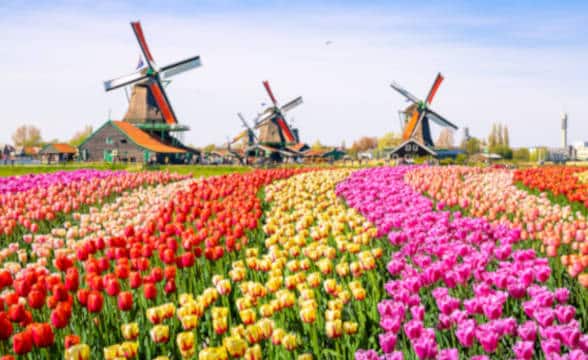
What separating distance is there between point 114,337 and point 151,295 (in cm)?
38

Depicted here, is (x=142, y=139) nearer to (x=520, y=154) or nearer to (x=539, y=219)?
(x=539, y=219)

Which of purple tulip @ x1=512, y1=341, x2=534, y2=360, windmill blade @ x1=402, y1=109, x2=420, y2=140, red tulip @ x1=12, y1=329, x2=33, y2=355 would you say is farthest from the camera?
windmill blade @ x1=402, y1=109, x2=420, y2=140

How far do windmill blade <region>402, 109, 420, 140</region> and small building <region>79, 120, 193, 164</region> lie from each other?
22.9 meters

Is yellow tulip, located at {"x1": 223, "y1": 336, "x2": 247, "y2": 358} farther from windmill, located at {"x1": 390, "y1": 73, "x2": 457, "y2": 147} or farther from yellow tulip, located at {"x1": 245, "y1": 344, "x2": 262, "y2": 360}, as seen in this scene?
windmill, located at {"x1": 390, "y1": 73, "x2": 457, "y2": 147}

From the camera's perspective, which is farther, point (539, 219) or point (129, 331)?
point (539, 219)

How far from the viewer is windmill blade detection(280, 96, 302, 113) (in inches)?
2702

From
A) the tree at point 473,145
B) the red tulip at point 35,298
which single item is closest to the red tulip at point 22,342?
the red tulip at point 35,298

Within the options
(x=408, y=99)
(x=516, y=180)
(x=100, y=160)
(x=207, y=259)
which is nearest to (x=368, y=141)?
(x=408, y=99)

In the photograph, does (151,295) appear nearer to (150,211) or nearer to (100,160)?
(150,211)

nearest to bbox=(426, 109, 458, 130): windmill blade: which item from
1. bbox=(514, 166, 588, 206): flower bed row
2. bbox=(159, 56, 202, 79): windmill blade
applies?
bbox=(159, 56, 202, 79): windmill blade

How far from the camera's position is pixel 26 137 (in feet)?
400

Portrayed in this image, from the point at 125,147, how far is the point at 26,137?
8103 cm

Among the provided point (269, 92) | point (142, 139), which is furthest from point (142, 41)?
point (269, 92)

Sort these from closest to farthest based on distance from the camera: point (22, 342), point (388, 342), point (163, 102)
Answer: point (388, 342) < point (22, 342) < point (163, 102)
